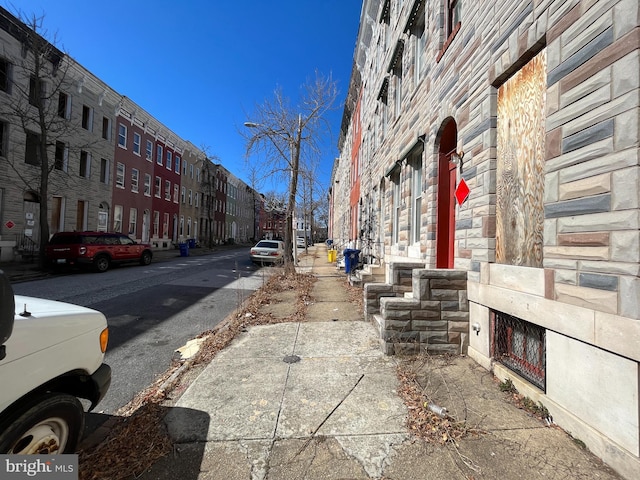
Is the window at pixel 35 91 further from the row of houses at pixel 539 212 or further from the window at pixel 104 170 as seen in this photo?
the row of houses at pixel 539 212

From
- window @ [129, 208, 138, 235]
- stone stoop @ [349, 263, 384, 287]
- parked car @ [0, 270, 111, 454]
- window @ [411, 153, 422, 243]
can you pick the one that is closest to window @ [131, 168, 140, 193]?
window @ [129, 208, 138, 235]

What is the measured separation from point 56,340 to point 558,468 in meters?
3.62

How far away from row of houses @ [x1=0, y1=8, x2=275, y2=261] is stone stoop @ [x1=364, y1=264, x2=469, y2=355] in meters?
17.6

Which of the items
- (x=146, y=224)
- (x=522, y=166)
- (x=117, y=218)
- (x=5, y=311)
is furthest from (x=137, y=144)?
(x=522, y=166)

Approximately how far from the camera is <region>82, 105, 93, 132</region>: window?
70.0 feet

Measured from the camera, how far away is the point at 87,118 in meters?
21.5

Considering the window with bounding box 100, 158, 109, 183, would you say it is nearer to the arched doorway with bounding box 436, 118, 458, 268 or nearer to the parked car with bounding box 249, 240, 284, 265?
the parked car with bounding box 249, 240, 284, 265

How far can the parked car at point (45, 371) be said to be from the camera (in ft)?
6.02

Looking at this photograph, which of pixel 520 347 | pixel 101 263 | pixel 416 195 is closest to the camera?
pixel 520 347

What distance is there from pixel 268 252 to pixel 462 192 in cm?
1429

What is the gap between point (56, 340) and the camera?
7.15 ft

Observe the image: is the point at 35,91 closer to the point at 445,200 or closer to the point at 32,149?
the point at 32,149

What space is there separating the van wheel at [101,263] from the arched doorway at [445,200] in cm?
1419

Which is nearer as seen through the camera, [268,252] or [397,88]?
[397,88]
